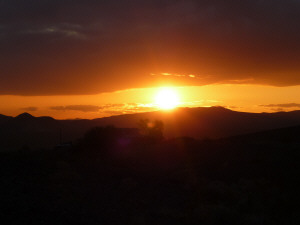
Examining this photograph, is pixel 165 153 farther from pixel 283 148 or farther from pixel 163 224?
pixel 163 224

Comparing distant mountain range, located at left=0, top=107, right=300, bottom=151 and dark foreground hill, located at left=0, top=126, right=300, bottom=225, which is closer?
dark foreground hill, located at left=0, top=126, right=300, bottom=225

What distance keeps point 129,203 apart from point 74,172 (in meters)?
4.92

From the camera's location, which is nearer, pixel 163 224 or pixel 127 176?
pixel 163 224

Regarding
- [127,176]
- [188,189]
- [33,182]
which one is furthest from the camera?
[127,176]

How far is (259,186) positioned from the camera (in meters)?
21.9

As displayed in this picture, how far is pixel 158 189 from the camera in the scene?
70.0 feet

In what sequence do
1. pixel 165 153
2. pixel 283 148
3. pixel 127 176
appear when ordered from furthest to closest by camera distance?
pixel 165 153 → pixel 283 148 → pixel 127 176

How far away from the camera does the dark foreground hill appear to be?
16.8 m

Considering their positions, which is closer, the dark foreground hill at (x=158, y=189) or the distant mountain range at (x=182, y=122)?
the dark foreground hill at (x=158, y=189)

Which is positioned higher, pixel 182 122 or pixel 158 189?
pixel 158 189

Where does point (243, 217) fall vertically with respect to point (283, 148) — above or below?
below

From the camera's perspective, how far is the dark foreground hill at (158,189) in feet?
55.0

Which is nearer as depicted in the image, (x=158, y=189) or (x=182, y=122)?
(x=158, y=189)

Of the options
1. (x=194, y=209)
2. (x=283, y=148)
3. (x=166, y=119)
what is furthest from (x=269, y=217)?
(x=166, y=119)
